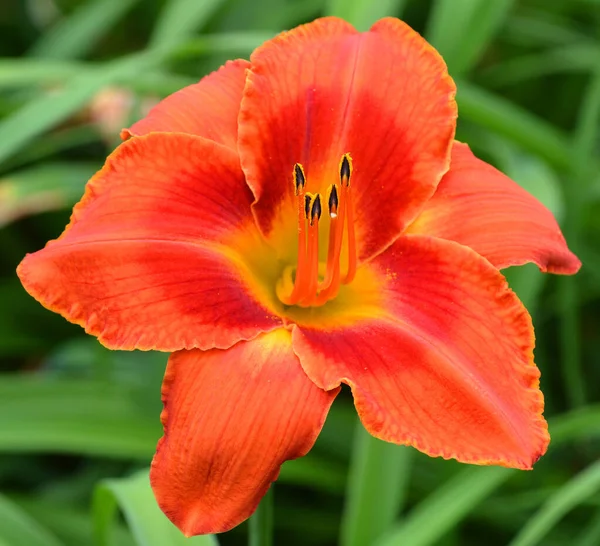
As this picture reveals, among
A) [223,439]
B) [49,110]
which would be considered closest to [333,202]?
[223,439]

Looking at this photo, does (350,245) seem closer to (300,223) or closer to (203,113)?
(300,223)

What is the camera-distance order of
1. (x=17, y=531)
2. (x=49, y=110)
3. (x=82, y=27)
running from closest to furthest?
(x=17, y=531)
(x=49, y=110)
(x=82, y=27)

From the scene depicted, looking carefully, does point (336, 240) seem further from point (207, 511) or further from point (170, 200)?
point (207, 511)

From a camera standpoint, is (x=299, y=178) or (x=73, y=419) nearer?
(x=299, y=178)

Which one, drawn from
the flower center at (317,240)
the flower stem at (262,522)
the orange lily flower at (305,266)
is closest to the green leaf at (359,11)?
the orange lily flower at (305,266)

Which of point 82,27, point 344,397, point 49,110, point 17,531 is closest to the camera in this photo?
point 17,531

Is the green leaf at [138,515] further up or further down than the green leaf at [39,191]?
further up

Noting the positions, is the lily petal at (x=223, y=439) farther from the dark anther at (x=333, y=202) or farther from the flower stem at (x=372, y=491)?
the flower stem at (x=372, y=491)
